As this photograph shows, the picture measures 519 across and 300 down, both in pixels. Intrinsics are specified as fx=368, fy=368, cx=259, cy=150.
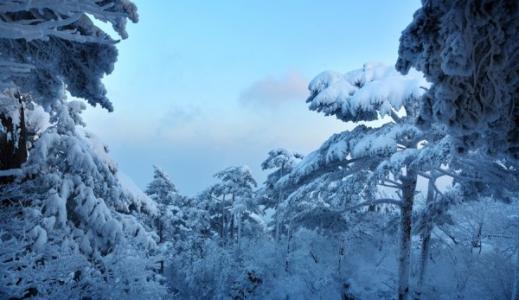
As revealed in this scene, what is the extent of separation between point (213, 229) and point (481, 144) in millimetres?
35054

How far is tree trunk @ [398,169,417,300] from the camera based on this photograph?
452 inches

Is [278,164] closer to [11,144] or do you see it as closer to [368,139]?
[368,139]

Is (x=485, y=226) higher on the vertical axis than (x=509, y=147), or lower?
higher

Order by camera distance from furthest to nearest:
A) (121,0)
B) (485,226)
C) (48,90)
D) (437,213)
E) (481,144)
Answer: (485,226)
(437,213)
(48,90)
(121,0)
(481,144)

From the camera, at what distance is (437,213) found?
11836 millimetres

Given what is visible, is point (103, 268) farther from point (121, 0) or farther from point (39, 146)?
point (121, 0)

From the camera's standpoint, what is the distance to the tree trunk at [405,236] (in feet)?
37.7

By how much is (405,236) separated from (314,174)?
3561 millimetres

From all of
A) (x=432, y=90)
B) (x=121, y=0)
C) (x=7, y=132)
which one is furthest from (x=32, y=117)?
(x=432, y=90)

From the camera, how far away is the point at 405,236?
38.2 feet

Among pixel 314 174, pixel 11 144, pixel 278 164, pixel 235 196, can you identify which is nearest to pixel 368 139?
pixel 314 174

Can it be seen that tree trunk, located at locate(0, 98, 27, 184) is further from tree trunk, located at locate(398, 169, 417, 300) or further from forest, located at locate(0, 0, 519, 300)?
tree trunk, located at locate(398, 169, 417, 300)

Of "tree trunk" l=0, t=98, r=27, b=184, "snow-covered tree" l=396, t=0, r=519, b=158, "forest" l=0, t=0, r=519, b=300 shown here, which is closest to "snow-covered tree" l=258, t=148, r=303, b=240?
"forest" l=0, t=0, r=519, b=300

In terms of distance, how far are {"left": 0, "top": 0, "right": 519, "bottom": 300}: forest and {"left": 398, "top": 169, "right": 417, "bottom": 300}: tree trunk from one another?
0.14 ft
